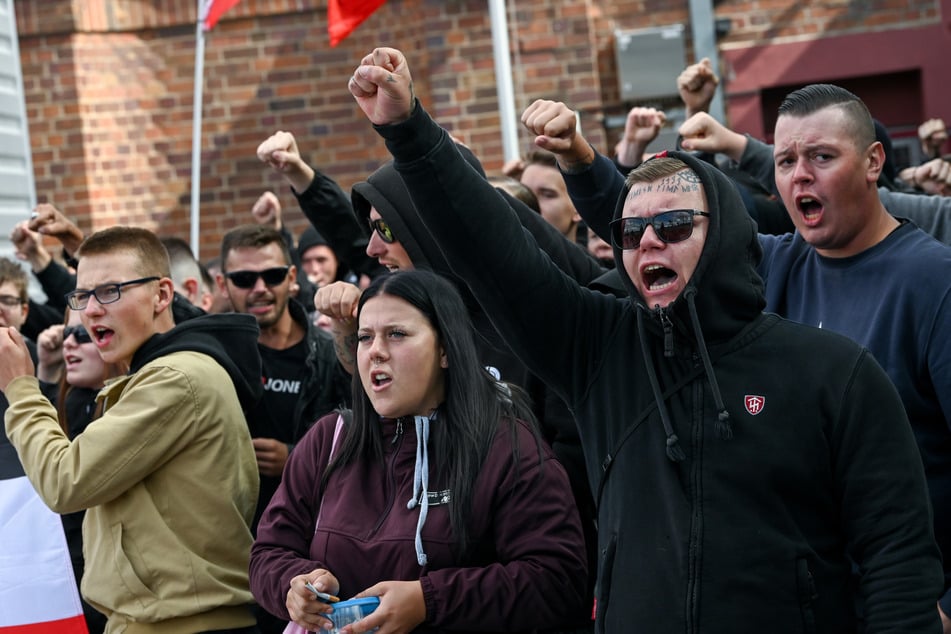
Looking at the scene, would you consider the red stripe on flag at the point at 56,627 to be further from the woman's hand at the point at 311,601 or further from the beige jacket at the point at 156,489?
the woman's hand at the point at 311,601

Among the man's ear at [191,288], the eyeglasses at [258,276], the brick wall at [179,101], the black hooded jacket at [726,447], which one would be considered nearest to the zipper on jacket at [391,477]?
the black hooded jacket at [726,447]

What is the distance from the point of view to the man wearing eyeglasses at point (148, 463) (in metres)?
3.33

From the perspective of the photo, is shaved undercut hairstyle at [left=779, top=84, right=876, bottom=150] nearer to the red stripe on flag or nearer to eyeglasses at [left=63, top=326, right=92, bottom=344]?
eyeglasses at [left=63, top=326, right=92, bottom=344]

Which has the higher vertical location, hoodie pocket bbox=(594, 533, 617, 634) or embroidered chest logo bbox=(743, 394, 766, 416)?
embroidered chest logo bbox=(743, 394, 766, 416)

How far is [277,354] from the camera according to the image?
464 cm

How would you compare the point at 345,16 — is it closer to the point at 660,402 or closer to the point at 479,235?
the point at 479,235

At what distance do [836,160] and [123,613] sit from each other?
2.29 m

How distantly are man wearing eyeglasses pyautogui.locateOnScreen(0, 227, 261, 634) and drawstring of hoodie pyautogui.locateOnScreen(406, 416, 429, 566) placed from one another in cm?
77

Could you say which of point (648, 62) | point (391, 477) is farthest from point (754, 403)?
point (648, 62)

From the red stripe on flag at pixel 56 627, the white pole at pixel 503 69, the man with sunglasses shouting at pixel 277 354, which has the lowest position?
the red stripe on flag at pixel 56 627

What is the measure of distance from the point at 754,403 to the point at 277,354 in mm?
2676

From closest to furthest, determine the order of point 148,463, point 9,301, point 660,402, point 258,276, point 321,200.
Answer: point 660,402 → point 148,463 → point 321,200 → point 258,276 → point 9,301

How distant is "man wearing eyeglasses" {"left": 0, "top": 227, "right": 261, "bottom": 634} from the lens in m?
3.33

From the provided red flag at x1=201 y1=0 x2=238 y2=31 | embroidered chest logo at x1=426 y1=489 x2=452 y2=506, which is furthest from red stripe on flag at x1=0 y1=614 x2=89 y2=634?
red flag at x1=201 y1=0 x2=238 y2=31
